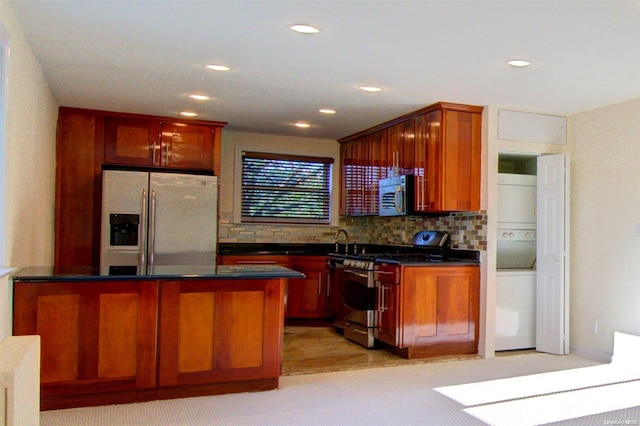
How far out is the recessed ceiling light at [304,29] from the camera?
2.86m

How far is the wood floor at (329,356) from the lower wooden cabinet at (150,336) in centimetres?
65

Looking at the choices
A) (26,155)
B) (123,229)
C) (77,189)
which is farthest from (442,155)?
(77,189)

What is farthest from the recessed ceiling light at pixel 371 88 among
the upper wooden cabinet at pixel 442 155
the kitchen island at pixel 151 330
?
the kitchen island at pixel 151 330

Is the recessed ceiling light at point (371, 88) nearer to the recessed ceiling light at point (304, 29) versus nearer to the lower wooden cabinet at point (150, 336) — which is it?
the recessed ceiling light at point (304, 29)

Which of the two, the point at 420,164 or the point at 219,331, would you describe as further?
the point at 420,164

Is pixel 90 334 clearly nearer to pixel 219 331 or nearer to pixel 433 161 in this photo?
pixel 219 331

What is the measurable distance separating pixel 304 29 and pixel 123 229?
296cm

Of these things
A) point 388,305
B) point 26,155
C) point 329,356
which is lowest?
point 329,356

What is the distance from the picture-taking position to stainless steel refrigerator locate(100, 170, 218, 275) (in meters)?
4.87

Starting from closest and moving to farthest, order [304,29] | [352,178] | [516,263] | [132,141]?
[304,29], [516,263], [132,141], [352,178]

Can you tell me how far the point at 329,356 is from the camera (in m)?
4.50

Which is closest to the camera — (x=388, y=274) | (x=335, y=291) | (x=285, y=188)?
(x=388, y=274)

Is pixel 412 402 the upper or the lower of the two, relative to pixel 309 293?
lower

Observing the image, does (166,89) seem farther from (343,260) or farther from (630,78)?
(630,78)
